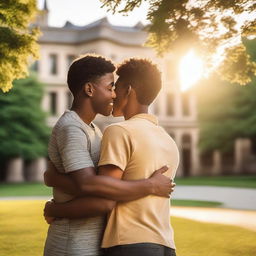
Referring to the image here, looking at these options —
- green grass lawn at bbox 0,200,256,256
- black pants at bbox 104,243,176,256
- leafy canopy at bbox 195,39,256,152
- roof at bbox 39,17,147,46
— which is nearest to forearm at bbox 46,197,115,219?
black pants at bbox 104,243,176,256

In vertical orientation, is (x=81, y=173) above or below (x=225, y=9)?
below

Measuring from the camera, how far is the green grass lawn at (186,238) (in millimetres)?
7723

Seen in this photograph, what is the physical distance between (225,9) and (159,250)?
6.44m

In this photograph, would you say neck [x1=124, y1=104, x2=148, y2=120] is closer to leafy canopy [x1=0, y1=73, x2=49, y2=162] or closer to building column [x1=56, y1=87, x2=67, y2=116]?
leafy canopy [x1=0, y1=73, x2=49, y2=162]

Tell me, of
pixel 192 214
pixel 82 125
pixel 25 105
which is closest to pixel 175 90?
pixel 25 105

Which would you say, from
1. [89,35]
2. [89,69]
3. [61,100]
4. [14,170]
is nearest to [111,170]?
[89,69]

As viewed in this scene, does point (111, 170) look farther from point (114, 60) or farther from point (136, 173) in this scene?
point (114, 60)

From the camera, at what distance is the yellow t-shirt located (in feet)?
7.70

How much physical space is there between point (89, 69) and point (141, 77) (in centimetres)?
29

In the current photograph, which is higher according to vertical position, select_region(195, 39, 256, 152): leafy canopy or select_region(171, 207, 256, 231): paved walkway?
select_region(195, 39, 256, 152): leafy canopy

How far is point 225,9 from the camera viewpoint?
26.7ft

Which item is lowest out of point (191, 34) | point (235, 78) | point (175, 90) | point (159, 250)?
point (159, 250)

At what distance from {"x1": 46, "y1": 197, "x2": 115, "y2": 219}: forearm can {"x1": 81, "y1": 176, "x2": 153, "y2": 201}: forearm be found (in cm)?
4

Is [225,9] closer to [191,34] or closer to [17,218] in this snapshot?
[191,34]
